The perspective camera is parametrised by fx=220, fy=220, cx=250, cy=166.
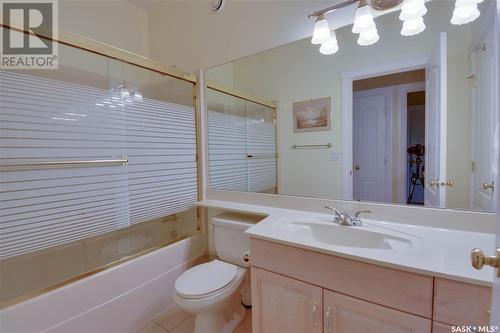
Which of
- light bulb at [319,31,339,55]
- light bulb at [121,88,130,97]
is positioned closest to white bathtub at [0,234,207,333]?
light bulb at [121,88,130,97]

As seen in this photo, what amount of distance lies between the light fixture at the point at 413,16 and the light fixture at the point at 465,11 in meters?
0.13

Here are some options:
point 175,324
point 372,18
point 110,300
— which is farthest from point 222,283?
point 372,18

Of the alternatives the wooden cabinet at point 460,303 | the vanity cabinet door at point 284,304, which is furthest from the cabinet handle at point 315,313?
the wooden cabinet at point 460,303

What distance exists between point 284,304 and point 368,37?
5.00 ft

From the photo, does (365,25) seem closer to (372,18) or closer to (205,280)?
(372,18)

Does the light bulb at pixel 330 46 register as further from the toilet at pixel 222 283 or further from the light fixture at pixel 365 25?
the toilet at pixel 222 283

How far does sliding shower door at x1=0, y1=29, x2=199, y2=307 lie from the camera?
1.14 m

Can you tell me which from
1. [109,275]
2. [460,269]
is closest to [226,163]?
[109,275]

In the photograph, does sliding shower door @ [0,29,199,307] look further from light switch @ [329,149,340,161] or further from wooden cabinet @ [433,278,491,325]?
wooden cabinet @ [433,278,491,325]

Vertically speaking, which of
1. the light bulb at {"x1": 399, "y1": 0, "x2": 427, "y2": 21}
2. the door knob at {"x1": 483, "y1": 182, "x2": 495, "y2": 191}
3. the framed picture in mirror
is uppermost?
the light bulb at {"x1": 399, "y1": 0, "x2": 427, "y2": 21}

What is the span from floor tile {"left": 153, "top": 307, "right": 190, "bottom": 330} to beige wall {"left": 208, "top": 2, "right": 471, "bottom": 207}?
47.1 inches

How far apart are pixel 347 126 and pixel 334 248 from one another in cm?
86

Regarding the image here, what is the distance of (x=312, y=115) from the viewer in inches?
62.0

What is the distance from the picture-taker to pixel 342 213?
48.5 inches
